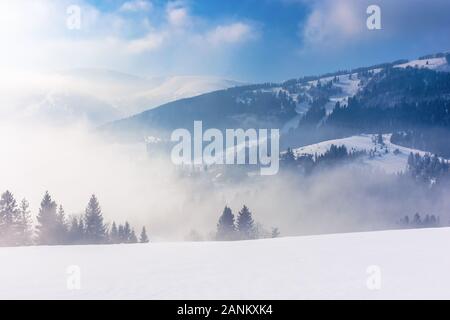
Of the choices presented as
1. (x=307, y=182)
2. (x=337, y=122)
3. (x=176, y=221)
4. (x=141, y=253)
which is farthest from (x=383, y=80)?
(x=141, y=253)

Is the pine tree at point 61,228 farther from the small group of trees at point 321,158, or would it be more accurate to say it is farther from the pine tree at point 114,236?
the small group of trees at point 321,158

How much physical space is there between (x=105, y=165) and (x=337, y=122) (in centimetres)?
9106

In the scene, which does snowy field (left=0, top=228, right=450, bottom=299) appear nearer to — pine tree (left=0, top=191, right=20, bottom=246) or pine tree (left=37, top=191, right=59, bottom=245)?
pine tree (left=0, top=191, right=20, bottom=246)

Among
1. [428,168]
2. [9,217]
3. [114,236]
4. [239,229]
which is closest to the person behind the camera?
[9,217]

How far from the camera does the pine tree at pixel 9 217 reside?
39156 millimetres

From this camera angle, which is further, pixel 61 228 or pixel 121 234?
pixel 121 234

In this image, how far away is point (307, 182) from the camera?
140 meters

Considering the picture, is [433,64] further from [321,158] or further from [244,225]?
[244,225]

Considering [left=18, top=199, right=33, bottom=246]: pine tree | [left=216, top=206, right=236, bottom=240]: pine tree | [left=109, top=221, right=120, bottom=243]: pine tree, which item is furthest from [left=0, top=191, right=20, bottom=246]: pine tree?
[left=216, top=206, right=236, bottom=240]: pine tree

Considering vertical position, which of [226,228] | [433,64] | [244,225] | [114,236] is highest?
[433,64]

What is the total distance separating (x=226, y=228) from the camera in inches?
2162

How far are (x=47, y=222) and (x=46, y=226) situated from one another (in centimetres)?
59

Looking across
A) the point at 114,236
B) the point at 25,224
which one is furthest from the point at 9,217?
the point at 114,236
